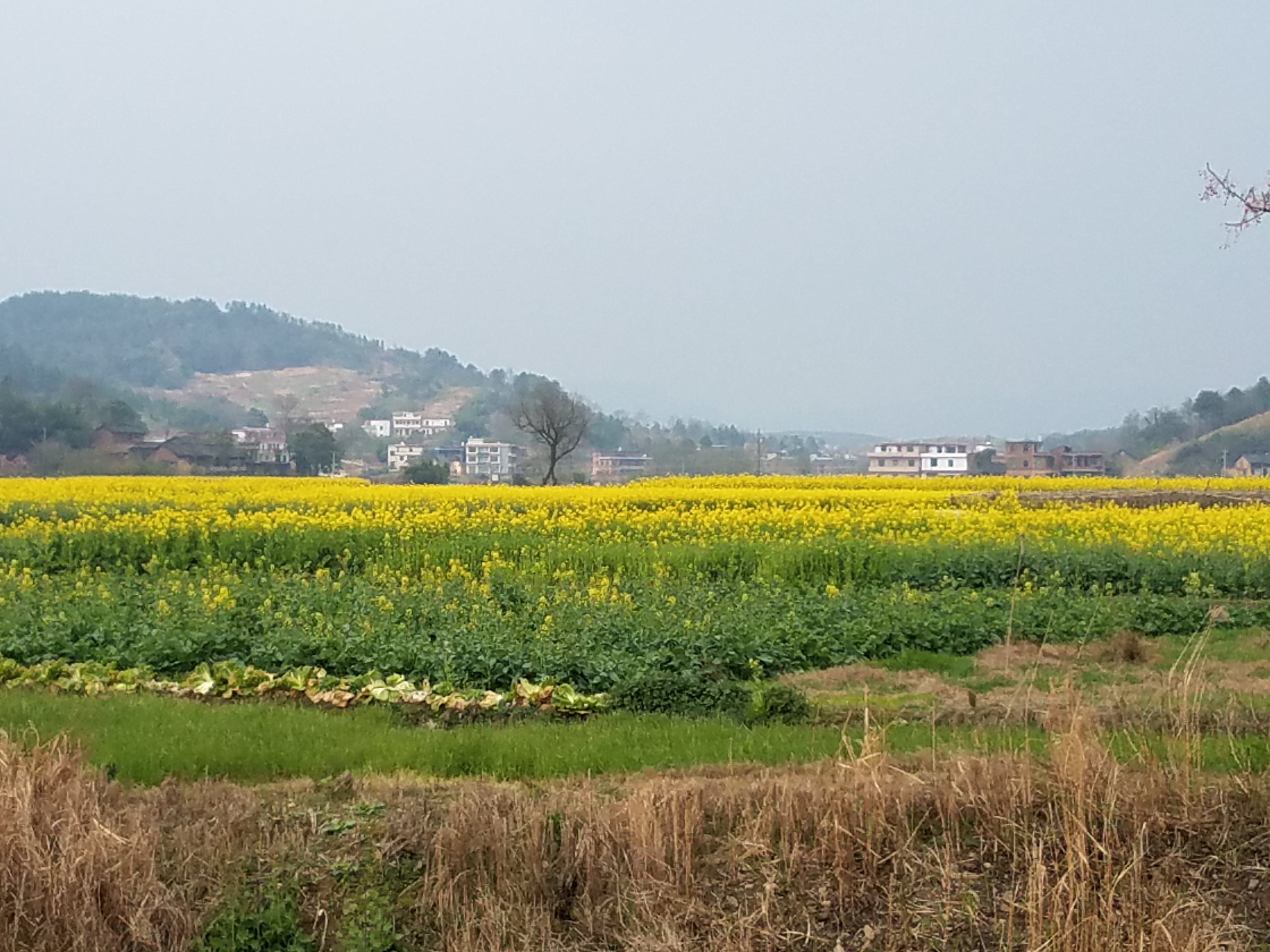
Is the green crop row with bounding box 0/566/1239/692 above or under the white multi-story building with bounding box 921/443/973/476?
under

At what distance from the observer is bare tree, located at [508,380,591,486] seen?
53.2m

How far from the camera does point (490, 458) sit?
96688 mm

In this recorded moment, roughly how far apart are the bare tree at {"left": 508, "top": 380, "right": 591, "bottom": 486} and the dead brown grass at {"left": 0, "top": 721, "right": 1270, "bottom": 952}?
4596 cm

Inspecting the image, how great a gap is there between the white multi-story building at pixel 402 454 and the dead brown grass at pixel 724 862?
77805mm

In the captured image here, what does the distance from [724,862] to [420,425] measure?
14081cm

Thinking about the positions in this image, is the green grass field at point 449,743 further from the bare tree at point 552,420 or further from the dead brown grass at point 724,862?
the bare tree at point 552,420

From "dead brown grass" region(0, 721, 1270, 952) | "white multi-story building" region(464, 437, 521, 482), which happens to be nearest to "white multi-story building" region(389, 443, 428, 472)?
"white multi-story building" region(464, 437, 521, 482)

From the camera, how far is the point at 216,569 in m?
16.6

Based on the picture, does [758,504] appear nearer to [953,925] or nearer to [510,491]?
[510,491]

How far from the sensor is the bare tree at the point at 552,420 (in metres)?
53.2

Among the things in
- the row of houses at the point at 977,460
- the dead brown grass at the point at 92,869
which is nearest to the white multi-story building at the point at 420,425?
the row of houses at the point at 977,460

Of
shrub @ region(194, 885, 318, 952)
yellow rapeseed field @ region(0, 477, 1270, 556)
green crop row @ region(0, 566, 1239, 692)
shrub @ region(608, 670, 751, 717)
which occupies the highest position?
yellow rapeseed field @ region(0, 477, 1270, 556)

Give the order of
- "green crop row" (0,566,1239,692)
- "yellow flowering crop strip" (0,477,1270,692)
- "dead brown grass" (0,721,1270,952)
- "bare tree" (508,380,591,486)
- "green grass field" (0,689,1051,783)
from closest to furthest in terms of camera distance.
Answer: "dead brown grass" (0,721,1270,952)
"green grass field" (0,689,1051,783)
"green crop row" (0,566,1239,692)
"yellow flowering crop strip" (0,477,1270,692)
"bare tree" (508,380,591,486)

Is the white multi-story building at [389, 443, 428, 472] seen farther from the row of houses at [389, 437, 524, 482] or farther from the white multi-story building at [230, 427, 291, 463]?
the white multi-story building at [230, 427, 291, 463]
